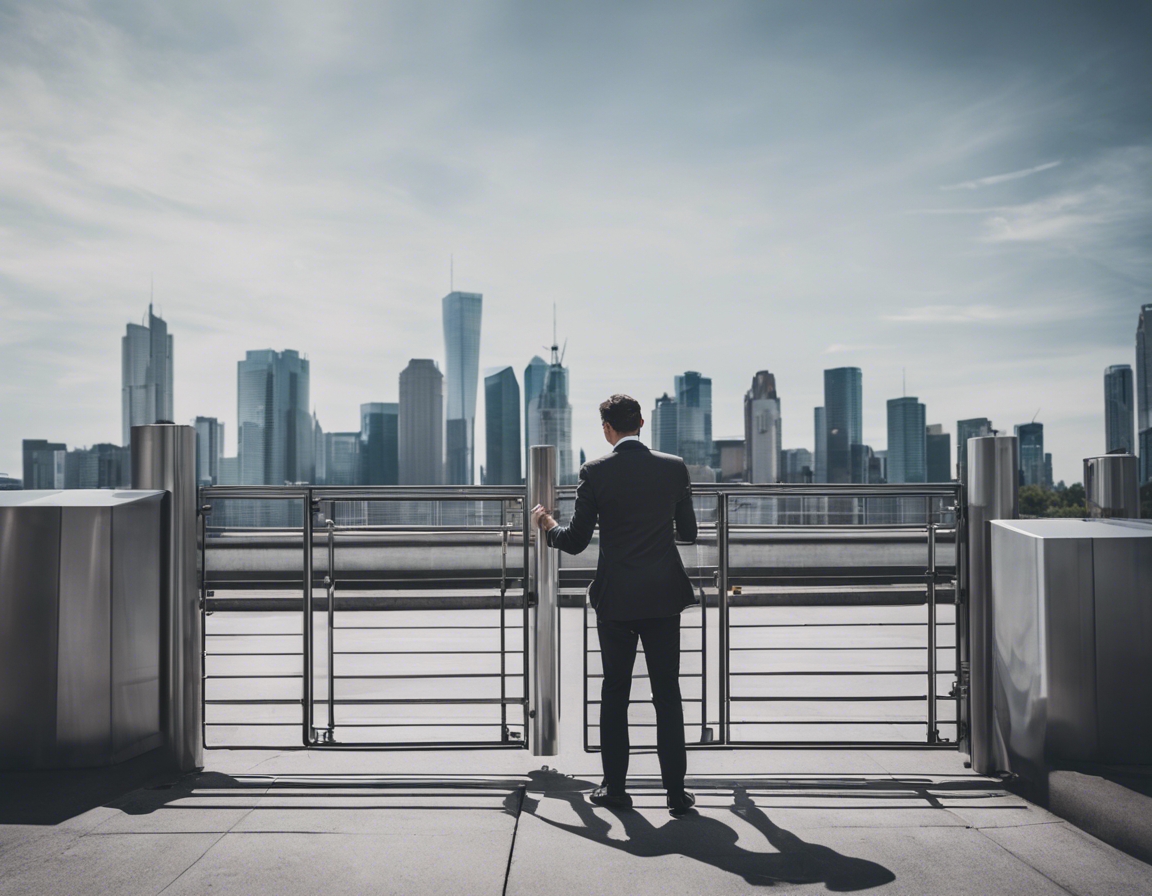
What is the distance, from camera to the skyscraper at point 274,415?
211 ft

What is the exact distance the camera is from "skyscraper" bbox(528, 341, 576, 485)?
229 ft

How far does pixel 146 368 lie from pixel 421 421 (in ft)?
71.2

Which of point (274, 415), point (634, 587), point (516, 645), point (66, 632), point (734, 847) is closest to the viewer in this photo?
point (734, 847)

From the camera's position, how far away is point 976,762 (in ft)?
13.0

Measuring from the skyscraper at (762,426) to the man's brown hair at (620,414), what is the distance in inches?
1345

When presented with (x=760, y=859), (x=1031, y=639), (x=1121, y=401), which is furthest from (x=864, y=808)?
(x=1121, y=401)

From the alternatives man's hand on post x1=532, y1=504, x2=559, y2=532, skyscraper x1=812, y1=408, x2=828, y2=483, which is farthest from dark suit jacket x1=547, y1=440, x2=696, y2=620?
skyscraper x1=812, y1=408, x2=828, y2=483

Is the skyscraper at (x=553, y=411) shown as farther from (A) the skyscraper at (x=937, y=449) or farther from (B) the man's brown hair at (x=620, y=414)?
(B) the man's brown hair at (x=620, y=414)

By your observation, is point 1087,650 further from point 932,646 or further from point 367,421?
point 367,421

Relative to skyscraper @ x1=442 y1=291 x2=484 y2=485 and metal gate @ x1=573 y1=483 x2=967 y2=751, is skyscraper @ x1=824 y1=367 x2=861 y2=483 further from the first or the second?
metal gate @ x1=573 y1=483 x2=967 y2=751

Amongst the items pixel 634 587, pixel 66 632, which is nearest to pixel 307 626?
pixel 66 632

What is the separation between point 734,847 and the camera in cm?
302

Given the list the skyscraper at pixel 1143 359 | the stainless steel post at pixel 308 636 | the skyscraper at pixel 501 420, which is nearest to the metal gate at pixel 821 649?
the stainless steel post at pixel 308 636

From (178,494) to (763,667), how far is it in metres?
4.44
